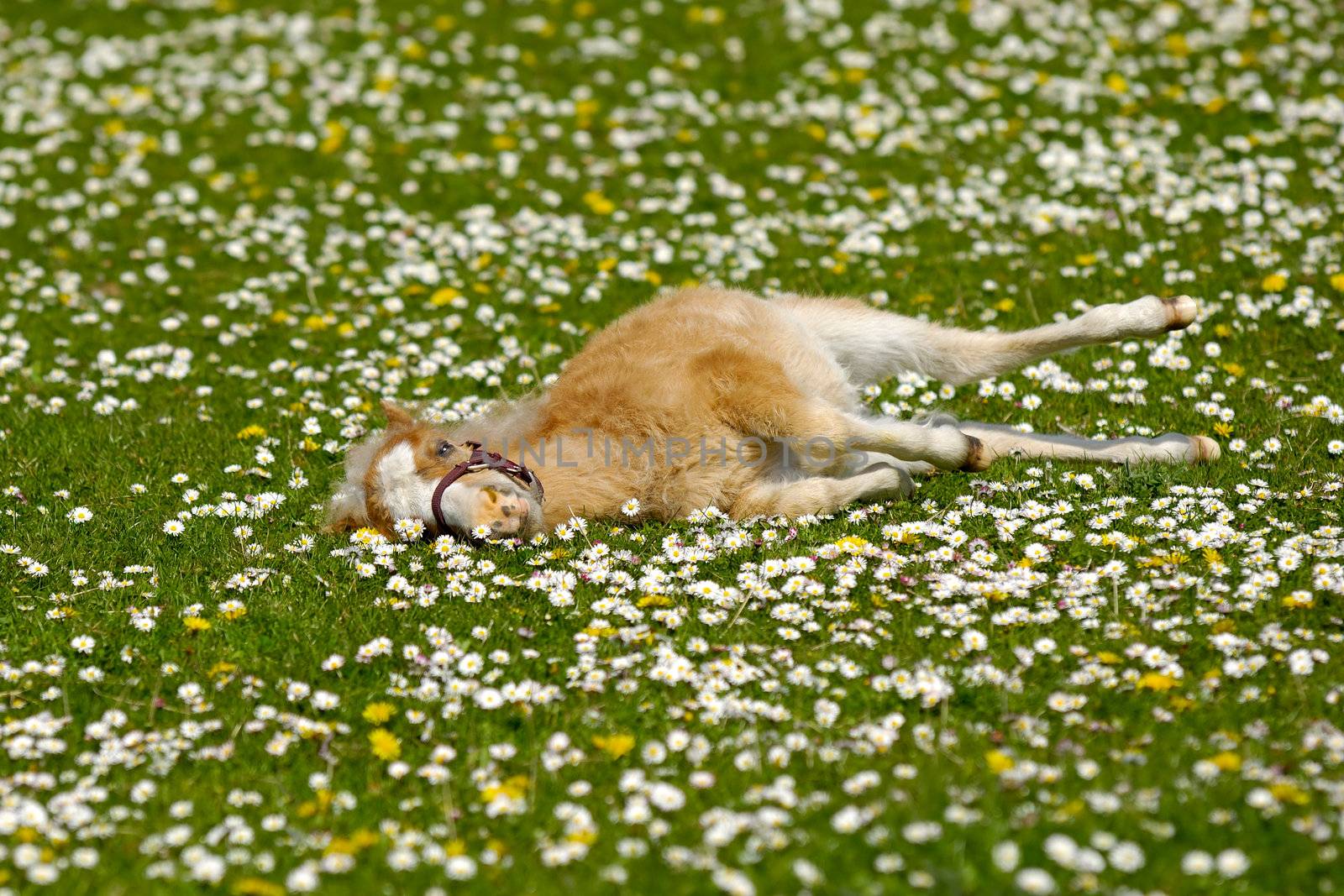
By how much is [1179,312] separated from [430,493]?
4098mm

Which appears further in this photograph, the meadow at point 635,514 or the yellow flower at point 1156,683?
the yellow flower at point 1156,683

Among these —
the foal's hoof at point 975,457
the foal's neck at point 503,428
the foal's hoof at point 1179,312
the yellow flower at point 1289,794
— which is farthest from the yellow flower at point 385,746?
the foal's hoof at point 1179,312

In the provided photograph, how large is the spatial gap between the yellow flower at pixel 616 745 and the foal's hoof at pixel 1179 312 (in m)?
4.09

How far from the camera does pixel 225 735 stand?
490 cm

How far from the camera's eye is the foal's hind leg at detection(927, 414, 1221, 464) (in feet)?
22.2

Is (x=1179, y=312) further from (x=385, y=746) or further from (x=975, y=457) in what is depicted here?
(x=385, y=746)

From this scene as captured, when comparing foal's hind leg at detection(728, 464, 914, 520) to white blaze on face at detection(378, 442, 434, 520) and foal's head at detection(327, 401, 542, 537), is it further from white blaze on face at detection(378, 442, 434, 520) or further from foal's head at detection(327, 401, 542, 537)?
white blaze on face at detection(378, 442, 434, 520)

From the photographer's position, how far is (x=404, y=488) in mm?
6211

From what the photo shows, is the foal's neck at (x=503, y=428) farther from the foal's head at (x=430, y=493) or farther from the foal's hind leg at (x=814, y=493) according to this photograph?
the foal's hind leg at (x=814, y=493)

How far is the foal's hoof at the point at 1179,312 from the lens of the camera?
702 centimetres

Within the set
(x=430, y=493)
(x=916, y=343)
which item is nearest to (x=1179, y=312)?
(x=916, y=343)

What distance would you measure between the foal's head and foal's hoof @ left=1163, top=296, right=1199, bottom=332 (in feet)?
11.6

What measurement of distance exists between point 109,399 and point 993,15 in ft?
32.4

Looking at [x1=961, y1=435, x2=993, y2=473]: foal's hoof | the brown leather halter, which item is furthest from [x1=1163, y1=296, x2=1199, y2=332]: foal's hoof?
the brown leather halter
